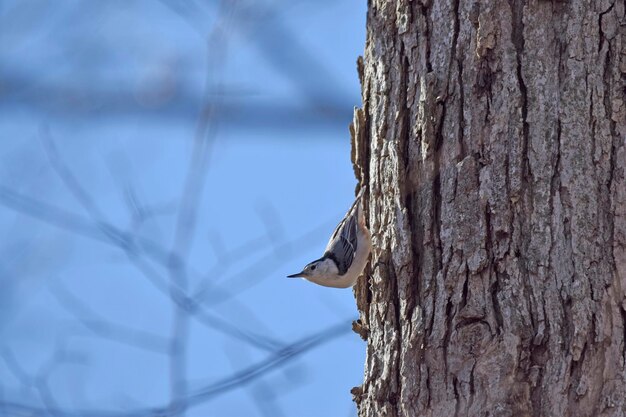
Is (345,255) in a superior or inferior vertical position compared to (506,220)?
superior

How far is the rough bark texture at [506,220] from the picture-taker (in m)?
2.14

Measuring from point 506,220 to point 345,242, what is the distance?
4.93ft

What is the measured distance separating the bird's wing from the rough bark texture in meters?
0.76

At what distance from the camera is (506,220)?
2268 mm

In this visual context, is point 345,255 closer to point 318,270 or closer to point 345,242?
point 345,242

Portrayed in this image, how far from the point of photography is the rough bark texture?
84.4 inches

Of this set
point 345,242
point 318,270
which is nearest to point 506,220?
point 345,242

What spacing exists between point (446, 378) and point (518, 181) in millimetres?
529

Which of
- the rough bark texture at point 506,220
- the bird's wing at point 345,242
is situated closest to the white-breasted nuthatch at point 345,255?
the bird's wing at point 345,242

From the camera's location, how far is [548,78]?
7.54 feet

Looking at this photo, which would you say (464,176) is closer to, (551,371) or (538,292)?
(538,292)

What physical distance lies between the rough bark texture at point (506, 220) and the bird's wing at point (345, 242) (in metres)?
0.76

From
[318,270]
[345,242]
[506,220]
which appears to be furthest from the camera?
[318,270]

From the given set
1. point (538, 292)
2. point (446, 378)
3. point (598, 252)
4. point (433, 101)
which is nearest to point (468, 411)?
point (446, 378)
